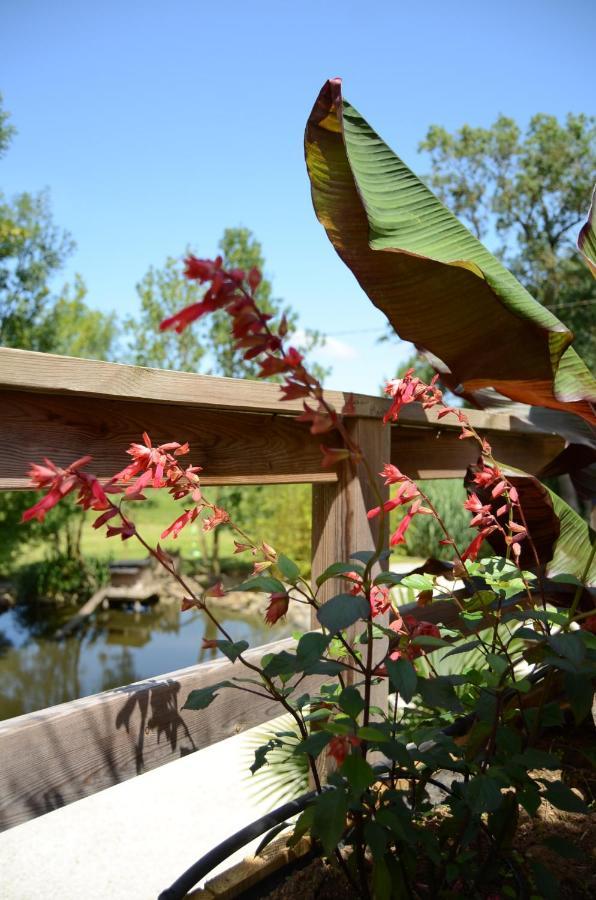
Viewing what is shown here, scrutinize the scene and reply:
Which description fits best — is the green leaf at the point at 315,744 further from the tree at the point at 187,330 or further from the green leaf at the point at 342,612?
the tree at the point at 187,330

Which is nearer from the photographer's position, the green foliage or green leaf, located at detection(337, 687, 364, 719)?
green leaf, located at detection(337, 687, 364, 719)

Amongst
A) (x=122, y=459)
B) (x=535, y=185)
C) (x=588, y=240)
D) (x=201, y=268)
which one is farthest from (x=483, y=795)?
(x=535, y=185)

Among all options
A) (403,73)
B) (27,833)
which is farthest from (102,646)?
(403,73)

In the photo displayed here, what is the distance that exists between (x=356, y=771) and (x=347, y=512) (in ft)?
2.85

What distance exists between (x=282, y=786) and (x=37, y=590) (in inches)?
348

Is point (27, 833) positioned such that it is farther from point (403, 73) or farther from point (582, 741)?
point (403, 73)

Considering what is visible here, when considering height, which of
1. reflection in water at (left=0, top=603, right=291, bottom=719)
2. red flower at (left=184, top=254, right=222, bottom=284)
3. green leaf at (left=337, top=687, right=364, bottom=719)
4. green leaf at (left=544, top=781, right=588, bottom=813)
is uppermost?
red flower at (left=184, top=254, right=222, bottom=284)

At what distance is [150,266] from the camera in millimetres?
13609

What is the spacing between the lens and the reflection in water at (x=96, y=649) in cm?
729

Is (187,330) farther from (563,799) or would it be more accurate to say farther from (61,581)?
(563,799)

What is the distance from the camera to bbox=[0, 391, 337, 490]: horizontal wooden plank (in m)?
0.91

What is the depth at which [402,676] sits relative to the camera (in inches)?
25.4

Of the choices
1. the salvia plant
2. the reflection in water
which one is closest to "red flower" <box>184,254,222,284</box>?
the salvia plant

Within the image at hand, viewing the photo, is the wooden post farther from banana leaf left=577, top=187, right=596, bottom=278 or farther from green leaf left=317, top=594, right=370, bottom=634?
green leaf left=317, top=594, right=370, bottom=634
